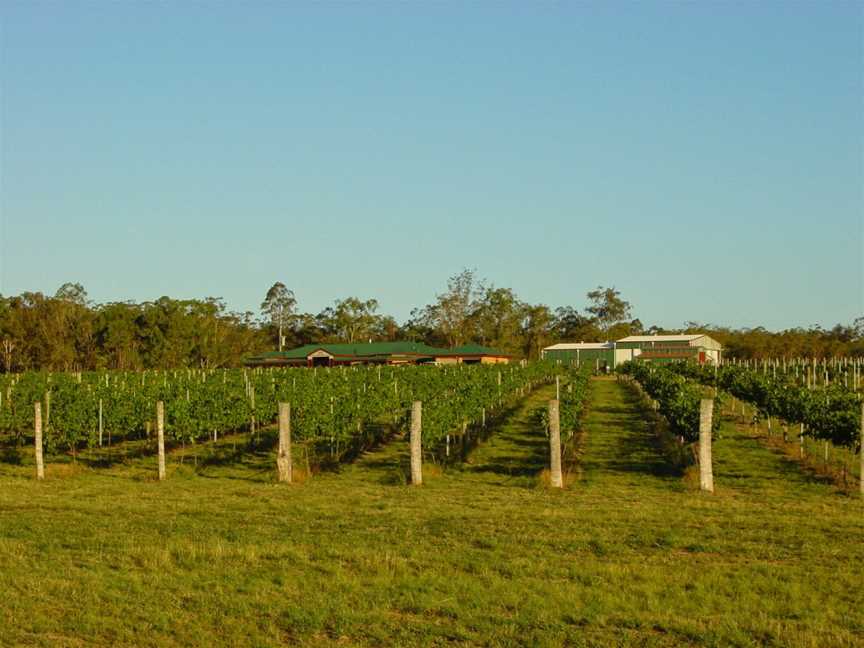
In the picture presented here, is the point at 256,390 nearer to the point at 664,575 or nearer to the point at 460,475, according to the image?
the point at 460,475

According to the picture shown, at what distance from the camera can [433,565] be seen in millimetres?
9797

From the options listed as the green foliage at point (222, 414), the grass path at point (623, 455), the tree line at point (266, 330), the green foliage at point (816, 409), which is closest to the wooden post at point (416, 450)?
the green foliage at point (222, 414)

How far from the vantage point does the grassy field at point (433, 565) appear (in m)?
7.66

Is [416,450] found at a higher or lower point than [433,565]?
higher

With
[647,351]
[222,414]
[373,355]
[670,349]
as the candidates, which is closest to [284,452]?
[222,414]

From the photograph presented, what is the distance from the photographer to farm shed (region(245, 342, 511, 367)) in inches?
3435

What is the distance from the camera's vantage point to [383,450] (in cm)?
2366

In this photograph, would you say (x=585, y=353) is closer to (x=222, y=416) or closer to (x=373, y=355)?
(x=373, y=355)

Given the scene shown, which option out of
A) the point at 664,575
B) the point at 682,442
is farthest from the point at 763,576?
the point at 682,442

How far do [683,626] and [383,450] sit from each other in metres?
16.4

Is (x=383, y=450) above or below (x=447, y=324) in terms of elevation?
below

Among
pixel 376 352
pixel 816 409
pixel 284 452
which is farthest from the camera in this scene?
pixel 376 352

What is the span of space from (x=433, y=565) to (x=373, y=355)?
77111mm

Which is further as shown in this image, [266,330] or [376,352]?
[266,330]
